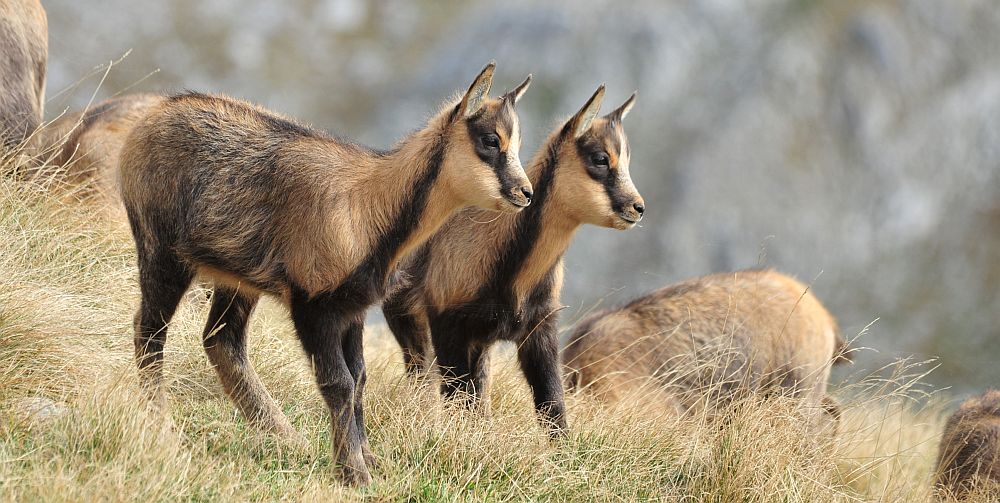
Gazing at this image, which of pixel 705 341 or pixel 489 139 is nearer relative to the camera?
pixel 489 139

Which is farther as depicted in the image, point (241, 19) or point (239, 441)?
point (241, 19)

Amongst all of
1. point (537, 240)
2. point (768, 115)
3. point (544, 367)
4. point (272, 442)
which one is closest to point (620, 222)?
point (537, 240)

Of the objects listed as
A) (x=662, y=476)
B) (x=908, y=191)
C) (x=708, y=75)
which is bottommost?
(x=908, y=191)

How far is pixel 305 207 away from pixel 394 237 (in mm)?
514

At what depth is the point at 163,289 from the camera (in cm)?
645

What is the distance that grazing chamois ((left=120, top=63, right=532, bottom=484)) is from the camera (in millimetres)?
6016

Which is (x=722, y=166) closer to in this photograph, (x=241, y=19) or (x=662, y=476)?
(x=241, y=19)

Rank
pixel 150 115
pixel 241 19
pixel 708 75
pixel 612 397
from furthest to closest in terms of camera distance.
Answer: pixel 241 19 → pixel 708 75 → pixel 612 397 → pixel 150 115

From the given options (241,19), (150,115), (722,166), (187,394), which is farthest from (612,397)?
(241,19)

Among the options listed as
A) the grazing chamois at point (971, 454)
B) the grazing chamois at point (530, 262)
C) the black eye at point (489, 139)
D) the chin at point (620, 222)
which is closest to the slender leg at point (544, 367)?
the grazing chamois at point (530, 262)

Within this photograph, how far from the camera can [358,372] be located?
20.8ft

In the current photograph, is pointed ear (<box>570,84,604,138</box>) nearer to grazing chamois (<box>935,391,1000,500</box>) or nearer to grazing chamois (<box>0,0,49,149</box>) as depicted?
grazing chamois (<box>935,391,1000,500</box>)

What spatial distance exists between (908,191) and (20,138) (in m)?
38.2

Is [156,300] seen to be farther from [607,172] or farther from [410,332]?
[607,172]
